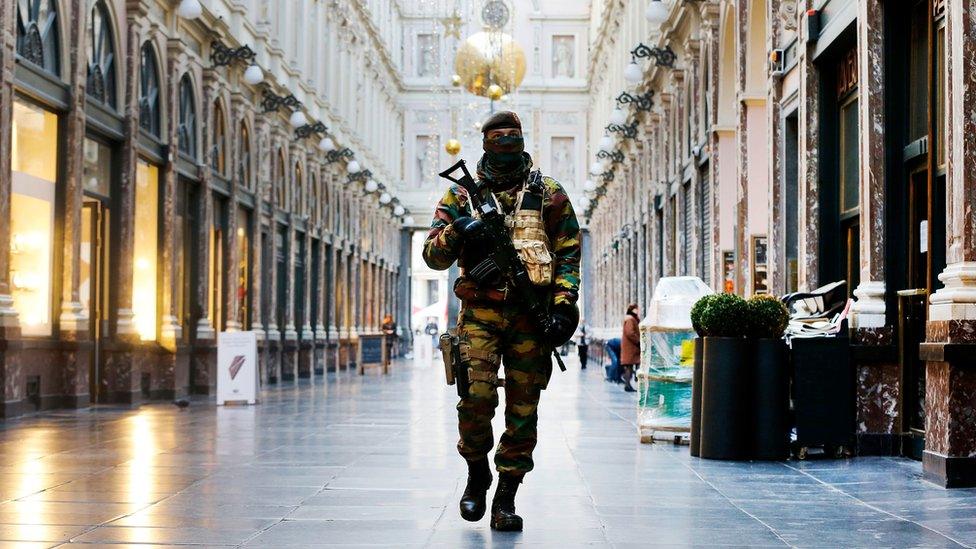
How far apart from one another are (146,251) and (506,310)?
52.0ft

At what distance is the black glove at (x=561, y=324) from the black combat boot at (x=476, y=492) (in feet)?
2.53

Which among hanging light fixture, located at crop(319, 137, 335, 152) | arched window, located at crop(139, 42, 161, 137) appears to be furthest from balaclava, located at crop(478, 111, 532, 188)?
hanging light fixture, located at crop(319, 137, 335, 152)

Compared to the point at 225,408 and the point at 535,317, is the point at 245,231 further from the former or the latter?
the point at 535,317

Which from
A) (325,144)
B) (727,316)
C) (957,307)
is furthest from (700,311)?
(325,144)

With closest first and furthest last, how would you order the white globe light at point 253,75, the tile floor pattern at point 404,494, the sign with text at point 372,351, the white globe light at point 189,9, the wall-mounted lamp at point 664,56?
the tile floor pattern at point 404,494 → the white globe light at point 189,9 → the white globe light at point 253,75 → the wall-mounted lamp at point 664,56 → the sign with text at point 372,351

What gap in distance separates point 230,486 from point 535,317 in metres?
2.91

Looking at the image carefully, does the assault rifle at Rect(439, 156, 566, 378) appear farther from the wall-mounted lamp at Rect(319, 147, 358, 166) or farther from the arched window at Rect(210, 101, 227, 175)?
the wall-mounted lamp at Rect(319, 147, 358, 166)

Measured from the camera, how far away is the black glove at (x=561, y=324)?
274 inches

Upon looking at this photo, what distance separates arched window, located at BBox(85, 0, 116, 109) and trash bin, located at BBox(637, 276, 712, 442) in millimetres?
9550

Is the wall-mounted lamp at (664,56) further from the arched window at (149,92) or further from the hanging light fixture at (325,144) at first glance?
the hanging light fixture at (325,144)

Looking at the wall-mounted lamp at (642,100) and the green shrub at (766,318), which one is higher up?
the wall-mounted lamp at (642,100)

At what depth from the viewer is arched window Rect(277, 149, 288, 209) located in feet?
109

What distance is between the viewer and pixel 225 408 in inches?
757

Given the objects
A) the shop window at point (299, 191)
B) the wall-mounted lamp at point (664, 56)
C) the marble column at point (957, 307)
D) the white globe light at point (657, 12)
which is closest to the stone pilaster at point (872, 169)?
the marble column at point (957, 307)
